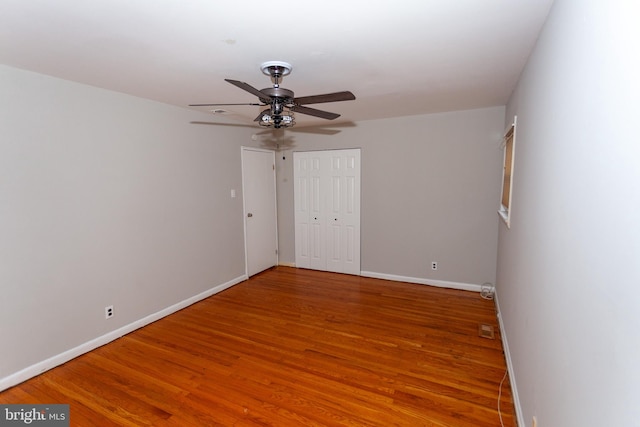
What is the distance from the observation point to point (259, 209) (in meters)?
5.14

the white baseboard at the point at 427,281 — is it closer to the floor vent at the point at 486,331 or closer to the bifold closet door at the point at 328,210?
the bifold closet door at the point at 328,210

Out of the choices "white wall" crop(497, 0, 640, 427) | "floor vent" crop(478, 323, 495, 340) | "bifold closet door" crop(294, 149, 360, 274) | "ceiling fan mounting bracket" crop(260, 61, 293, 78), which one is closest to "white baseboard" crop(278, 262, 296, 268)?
"bifold closet door" crop(294, 149, 360, 274)

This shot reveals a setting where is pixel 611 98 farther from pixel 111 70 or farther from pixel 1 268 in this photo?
pixel 1 268

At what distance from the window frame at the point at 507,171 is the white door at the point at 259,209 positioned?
11.1 feet

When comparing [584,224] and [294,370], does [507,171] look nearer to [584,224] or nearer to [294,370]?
[584,224]

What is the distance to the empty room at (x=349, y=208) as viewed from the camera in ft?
3.86

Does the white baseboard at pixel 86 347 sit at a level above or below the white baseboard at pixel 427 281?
below

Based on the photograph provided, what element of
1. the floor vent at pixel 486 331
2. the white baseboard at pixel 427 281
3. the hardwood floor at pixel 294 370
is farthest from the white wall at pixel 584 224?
the white baseboard at pixel 427 281

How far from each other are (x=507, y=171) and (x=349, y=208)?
2234 mm

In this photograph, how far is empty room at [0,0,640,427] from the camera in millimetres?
1176

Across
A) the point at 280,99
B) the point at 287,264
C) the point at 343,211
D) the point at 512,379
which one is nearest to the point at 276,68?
the point at 280,99

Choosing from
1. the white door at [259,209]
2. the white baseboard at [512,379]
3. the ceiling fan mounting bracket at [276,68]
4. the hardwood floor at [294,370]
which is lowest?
the hardwood floor at [294,370]

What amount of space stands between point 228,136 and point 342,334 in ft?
9.94

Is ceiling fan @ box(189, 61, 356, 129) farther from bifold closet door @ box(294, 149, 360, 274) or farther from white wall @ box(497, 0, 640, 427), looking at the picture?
bifold closet door @ box(294, 149, 360, 274)
